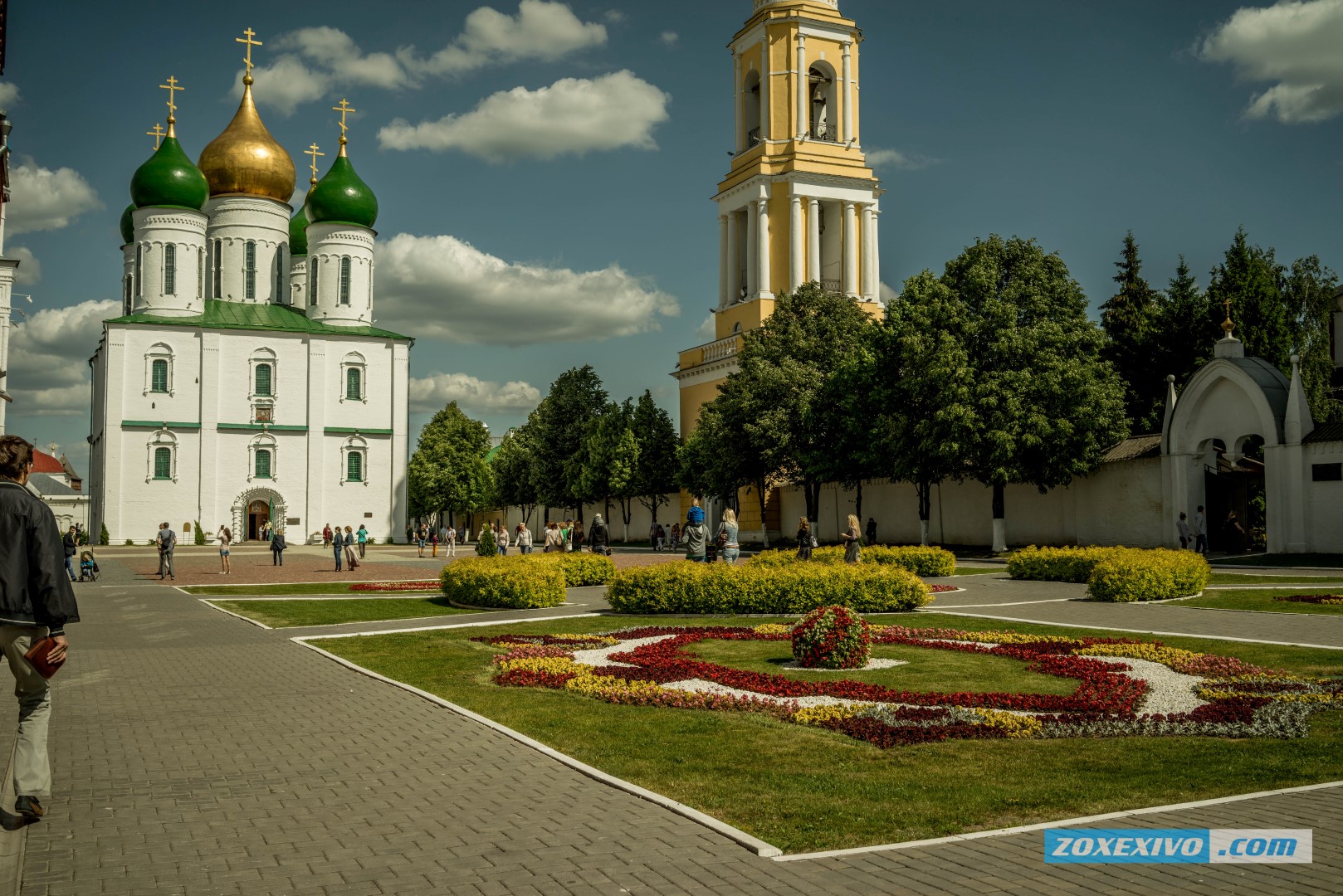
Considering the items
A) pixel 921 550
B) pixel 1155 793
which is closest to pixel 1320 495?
pixel 921 550

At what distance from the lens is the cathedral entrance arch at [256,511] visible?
6519 cm

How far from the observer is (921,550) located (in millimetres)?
29594

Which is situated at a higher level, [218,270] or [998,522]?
[218,270]

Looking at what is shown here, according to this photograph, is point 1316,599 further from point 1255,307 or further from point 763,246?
point 763,246

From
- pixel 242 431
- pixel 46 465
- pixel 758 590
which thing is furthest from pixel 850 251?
pixel 46 465

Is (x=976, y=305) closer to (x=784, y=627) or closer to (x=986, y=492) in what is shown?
(x=986, y=492)

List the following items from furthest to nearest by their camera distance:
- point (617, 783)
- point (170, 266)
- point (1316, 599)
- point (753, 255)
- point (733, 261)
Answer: point (733, 261)
point (170, 266)
point (753, 255)
point (1316, 599)
point (617, 783)

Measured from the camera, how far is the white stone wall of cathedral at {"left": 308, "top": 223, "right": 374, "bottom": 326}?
227 feet

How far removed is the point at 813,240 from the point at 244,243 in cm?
3527

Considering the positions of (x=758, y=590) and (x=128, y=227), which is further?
(x=128, y=227)

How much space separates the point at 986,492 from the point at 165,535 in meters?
30.0

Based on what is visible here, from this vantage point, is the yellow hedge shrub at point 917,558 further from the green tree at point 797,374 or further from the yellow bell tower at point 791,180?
the yellow bell tower at point 791,180

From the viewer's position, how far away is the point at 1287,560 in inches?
1284

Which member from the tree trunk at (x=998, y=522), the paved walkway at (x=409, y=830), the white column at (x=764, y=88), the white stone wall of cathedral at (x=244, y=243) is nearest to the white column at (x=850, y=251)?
the white column at (x=764, y=88)
